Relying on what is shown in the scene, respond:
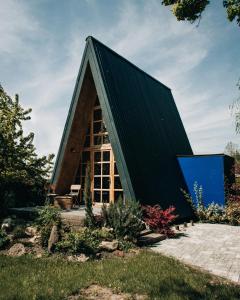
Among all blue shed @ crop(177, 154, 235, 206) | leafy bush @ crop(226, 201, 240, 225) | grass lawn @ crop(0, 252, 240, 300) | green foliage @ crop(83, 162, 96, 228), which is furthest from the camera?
blue shed @ crop(177, 154, 235, 206)

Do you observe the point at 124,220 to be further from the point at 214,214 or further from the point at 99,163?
the point at 214,214

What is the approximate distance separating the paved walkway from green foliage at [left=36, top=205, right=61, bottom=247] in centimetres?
280

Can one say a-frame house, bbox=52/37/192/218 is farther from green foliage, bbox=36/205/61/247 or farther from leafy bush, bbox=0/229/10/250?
leafy bush, bbox=0/229/10/250

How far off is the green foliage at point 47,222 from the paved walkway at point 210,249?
110 inches

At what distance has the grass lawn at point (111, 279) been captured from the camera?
475 cm

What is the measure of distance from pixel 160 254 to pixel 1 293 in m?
3.89

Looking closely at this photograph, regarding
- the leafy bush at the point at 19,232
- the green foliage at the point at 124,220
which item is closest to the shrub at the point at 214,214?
the green foliage at the point at 124,220

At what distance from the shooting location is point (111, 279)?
5.29 m

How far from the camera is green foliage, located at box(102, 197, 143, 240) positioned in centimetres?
812

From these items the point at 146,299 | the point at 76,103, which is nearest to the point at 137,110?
the point at 76,103

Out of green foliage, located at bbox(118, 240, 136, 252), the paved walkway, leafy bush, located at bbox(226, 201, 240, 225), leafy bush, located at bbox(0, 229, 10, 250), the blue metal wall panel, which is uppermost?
the blue metal wall panel

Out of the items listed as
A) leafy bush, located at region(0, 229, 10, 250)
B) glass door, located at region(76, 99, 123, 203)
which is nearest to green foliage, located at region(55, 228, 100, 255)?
leafy bush, located at region(0, 229, 10, 250)

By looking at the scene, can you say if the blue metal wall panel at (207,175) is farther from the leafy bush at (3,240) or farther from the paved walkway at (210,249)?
the leafy bush at (3,240)

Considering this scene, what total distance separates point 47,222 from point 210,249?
179 inches
